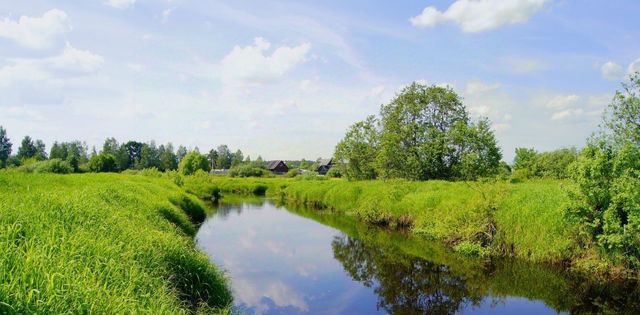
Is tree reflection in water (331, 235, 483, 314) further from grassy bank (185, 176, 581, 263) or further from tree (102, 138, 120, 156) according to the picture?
tree (102, 138, 120, 156)

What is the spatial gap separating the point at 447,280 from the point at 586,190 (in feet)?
16.8

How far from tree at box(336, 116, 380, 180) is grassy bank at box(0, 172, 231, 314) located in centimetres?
3413

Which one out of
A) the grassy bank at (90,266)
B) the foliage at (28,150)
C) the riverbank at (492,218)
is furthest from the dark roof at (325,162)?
the grassy bank at (90,266)

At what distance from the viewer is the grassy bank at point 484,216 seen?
1480cm

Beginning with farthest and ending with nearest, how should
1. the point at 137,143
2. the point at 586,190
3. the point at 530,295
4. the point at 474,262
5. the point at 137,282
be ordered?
the point at 137,143
the point at 474,262
the point at 586,190
the point at 530,295
the point at 137,282

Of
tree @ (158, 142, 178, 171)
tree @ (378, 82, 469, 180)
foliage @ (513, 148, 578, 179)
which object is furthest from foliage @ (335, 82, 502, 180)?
tree @ (158, 142, 178, 171)

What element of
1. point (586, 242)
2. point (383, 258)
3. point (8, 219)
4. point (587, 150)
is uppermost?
point (587, 150)

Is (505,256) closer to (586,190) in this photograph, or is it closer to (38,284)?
(586,190)

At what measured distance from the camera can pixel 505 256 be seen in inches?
630

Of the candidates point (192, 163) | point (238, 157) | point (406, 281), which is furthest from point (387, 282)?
point (238, 157)

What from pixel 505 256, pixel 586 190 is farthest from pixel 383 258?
pixel 586 190

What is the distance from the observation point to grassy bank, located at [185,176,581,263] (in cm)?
1480

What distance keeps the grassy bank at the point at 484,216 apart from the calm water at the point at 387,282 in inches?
31.3

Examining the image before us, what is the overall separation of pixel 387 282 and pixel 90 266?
995 cm
